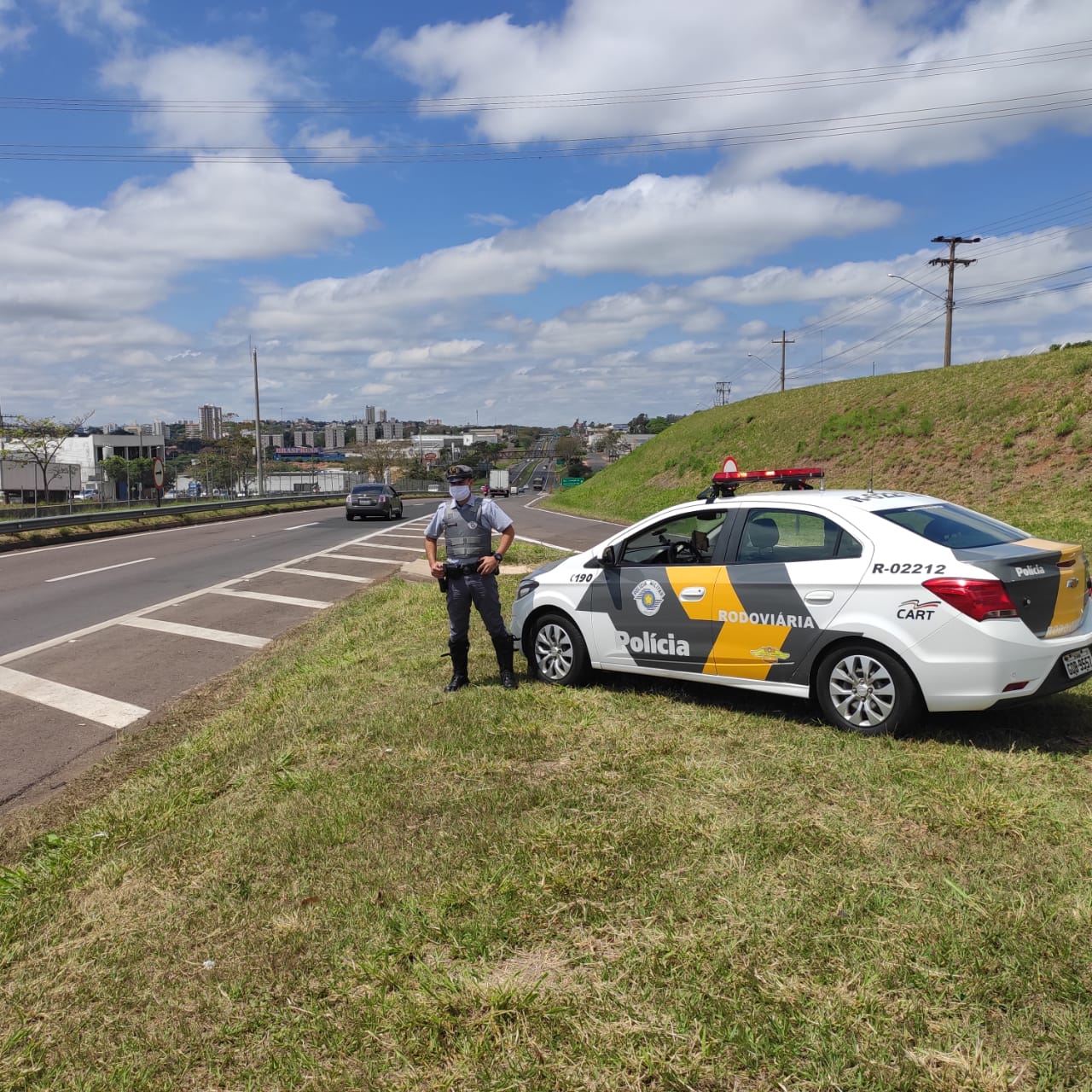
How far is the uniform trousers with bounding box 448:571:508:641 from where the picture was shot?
22.7 ft

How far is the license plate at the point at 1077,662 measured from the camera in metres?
5.11

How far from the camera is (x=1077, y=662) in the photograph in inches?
204

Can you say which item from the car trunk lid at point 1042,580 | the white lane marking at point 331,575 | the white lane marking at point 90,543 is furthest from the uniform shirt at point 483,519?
the white lane marking at point 90,543

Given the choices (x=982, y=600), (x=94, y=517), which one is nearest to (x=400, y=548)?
(x=94, y=517)

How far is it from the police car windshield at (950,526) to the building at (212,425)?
2862 inches

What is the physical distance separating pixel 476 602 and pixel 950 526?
11.2 ft

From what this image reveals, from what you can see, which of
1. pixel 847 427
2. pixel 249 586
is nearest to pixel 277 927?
pixel 249 586

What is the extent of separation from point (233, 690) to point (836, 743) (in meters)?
5.13

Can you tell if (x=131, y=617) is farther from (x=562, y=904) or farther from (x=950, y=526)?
(x=950, y=526)

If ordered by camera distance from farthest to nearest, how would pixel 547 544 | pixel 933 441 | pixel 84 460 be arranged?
pixel 84 460 → pixel 933 441 → pixel 547 544

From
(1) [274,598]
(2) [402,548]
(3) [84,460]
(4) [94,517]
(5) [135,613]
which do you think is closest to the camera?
(5) [135,613]

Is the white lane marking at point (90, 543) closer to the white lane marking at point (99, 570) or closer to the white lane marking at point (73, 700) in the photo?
the white lane marking at point (99, 570)

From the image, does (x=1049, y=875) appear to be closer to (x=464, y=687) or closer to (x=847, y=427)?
(x=464, y=687)

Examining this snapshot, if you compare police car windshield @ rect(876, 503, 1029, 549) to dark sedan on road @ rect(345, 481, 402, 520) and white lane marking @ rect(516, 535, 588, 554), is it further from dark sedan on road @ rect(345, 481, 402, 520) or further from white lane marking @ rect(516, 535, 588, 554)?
dark sedan on road @ rect(345, 481, 402, 520)
